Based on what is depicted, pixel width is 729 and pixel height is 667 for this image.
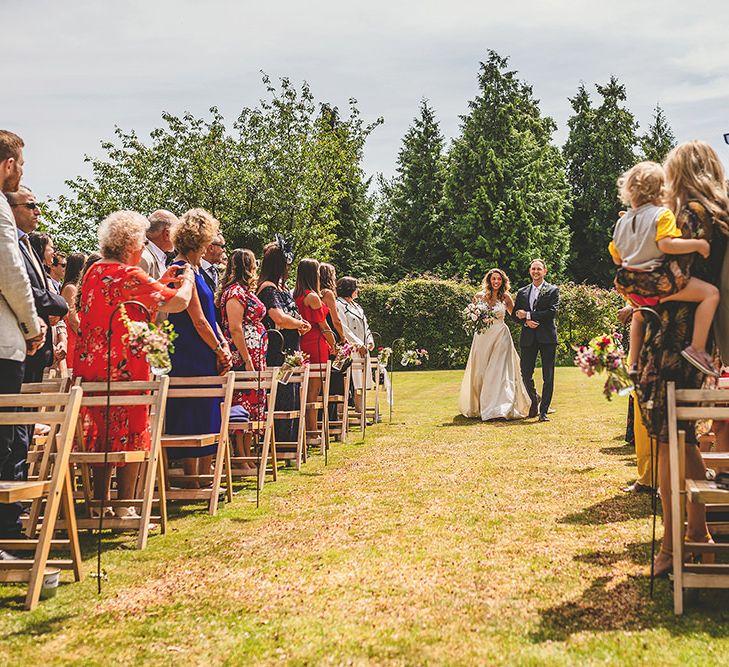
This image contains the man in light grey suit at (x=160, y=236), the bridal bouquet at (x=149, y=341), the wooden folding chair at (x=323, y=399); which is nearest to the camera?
the bridal bouquet at (x=149, y=341)

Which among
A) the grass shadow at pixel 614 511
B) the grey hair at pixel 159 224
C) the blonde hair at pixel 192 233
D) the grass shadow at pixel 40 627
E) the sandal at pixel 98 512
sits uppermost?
the grey hair at pixel 159 224

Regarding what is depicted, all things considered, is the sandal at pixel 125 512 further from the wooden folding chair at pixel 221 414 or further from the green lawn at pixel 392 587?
the wooden folding chair at pixel 221 414

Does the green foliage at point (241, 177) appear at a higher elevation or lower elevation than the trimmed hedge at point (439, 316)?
higher

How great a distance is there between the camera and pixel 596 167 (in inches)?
2258

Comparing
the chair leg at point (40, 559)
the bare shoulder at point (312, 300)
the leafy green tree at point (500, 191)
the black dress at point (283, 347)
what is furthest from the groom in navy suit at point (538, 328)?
the leafy green tree at point (500, 191)

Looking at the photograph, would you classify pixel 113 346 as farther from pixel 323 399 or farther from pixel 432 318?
pixel 432 318

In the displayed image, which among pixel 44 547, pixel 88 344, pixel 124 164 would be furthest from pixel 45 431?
pixel 124 164

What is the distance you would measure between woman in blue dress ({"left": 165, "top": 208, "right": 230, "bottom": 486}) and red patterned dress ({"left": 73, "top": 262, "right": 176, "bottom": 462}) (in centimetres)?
92

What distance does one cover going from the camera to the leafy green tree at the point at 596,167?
55.7m

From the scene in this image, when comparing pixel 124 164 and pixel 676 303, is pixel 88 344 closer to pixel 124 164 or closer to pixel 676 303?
pixel 676 303

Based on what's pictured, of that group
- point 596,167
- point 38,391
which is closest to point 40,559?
point 38,391

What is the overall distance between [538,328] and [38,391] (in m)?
9.00

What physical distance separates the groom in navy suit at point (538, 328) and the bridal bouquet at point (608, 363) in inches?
344

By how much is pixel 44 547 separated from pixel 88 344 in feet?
6.54
